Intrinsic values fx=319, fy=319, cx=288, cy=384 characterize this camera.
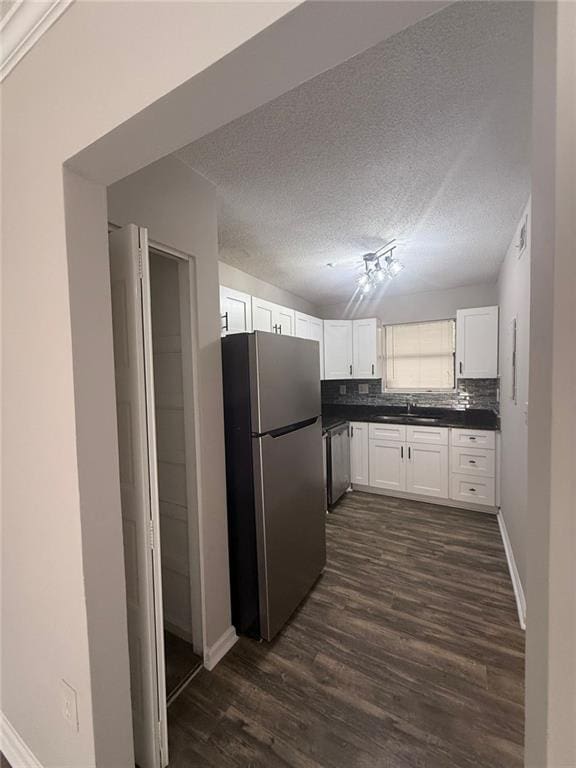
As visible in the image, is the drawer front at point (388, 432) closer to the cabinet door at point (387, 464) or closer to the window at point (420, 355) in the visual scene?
the cabinet door at point (387, 464)

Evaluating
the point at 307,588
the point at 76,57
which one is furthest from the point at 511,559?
the point at 76,57

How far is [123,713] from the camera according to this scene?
112 cm

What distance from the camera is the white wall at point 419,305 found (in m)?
3.96

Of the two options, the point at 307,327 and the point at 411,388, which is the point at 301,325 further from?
the point at 411,388

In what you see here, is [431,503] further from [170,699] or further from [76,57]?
[76,57]

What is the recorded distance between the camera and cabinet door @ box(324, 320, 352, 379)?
442 cm

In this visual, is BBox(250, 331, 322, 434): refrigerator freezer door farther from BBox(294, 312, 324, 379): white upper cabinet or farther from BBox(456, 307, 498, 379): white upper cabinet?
BBox(456, 307, 498, 379): white upper cabinet

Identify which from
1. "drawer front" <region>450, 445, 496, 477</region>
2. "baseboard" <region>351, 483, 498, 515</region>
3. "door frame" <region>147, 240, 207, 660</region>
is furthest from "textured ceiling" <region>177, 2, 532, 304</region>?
"baseboard" <region>351, 483, 498, 515</region>

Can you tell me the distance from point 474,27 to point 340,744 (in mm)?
2658

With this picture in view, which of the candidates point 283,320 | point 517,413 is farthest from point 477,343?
point 283,320

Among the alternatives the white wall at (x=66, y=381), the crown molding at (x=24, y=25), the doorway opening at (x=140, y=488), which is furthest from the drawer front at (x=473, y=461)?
the crown molding at (x=24, y=25)

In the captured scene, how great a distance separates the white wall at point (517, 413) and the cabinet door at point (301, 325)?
2002mm

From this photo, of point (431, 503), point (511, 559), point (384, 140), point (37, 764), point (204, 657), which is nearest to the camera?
point (37, 764)

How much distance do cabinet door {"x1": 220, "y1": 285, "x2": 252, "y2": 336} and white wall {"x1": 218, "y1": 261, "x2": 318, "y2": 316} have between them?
47cm
